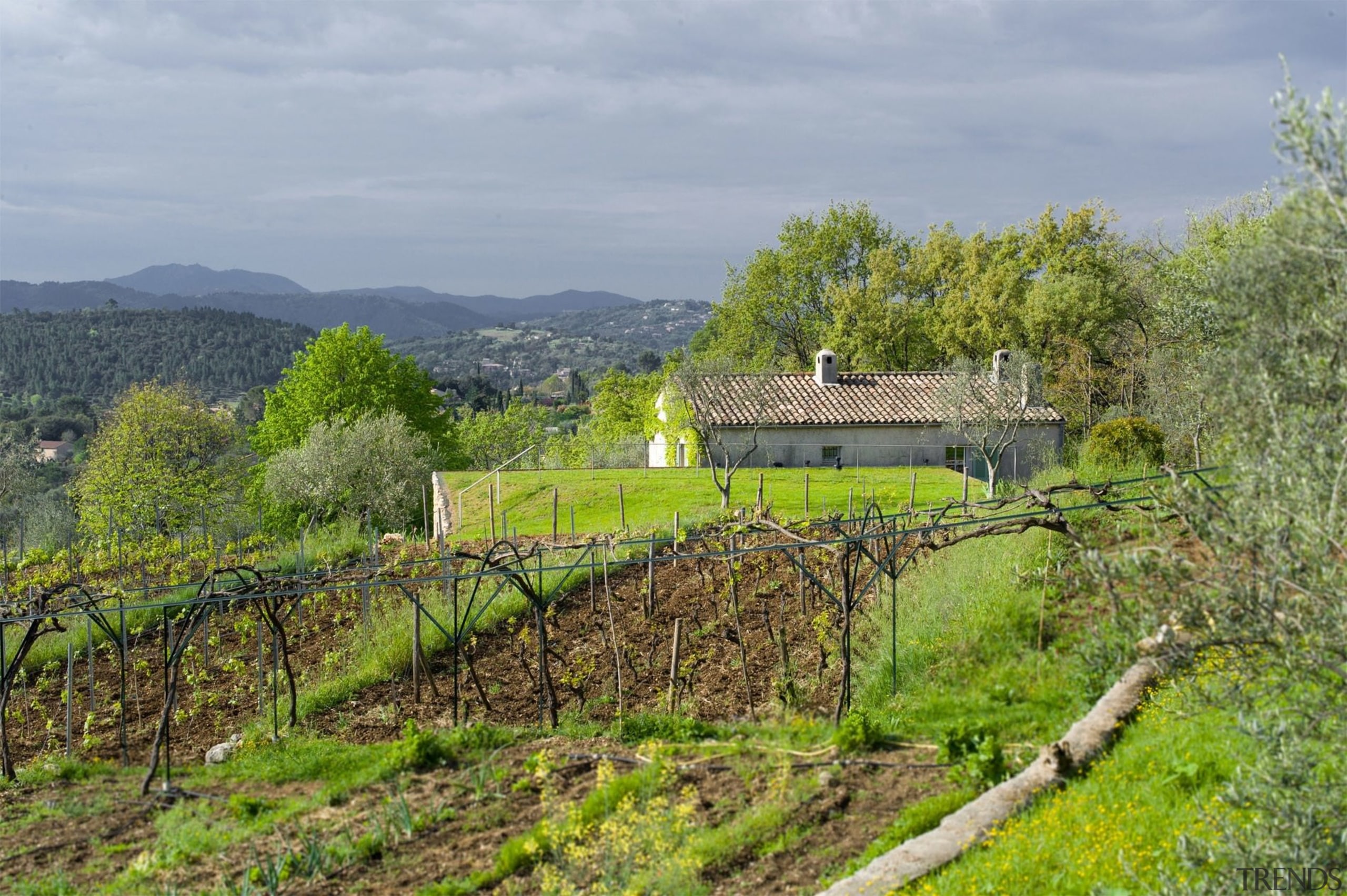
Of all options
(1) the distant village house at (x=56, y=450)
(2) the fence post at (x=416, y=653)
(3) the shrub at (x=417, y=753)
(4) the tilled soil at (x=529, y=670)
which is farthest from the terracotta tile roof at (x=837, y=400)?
(1) the distant village house at (x=56, y=450)

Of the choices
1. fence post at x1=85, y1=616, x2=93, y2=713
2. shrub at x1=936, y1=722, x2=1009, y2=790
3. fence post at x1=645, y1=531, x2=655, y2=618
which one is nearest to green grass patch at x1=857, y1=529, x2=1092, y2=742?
shrub at x1=936, y1=722, x2=1009, y2=790

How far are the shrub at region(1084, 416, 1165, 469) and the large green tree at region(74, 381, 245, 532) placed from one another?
28.8 metres

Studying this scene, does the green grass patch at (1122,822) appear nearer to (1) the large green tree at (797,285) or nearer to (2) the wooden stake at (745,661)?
(2) the wooden stake at (745,661)

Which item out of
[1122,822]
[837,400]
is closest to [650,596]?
[1122,822]

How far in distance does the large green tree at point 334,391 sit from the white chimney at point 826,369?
57.6ft

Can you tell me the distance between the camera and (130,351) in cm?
15175

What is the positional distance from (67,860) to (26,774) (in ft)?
8.25

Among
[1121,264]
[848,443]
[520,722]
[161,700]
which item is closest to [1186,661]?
[520,722]

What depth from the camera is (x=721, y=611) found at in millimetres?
14664

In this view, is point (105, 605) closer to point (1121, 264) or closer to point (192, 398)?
point (192, 398)

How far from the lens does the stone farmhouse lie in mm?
37312

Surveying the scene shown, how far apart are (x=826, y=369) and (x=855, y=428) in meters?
3.45

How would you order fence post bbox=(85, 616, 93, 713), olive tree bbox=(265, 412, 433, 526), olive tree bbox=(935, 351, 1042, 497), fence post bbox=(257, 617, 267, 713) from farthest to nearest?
olive tree bbox=(265, 412, 433, 526) → olive tree bbox=(935, 351, 1042, 497) → fence post bbox=(257, 617, 267, 713) → fence post bbox=(85, 616, 93, 713)

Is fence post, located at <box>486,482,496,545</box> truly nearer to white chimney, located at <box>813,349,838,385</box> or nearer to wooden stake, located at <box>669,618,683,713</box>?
white chimney, located at <box>813,349,838,385</box>
